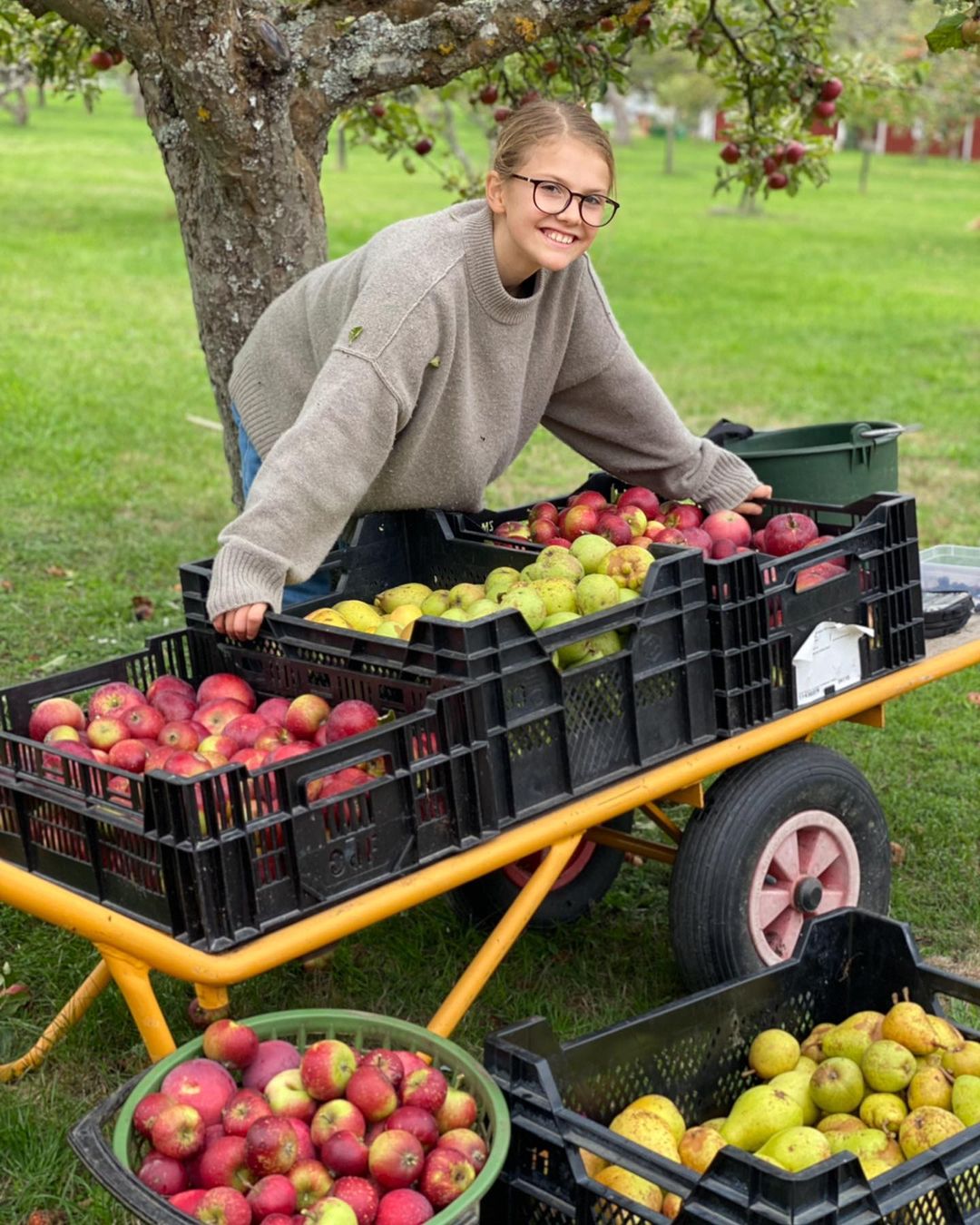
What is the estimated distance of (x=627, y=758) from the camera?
10.8 feet

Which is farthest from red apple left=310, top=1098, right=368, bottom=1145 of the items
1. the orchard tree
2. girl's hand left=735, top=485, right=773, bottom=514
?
the orchard tree

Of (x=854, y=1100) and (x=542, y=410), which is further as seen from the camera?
(x=542, y=410)

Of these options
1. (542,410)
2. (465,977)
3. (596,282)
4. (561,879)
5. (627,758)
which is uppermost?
(596,282)

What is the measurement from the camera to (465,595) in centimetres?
Answer: 354

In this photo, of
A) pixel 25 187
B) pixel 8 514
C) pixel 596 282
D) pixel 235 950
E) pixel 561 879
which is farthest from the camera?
pixel 25 187

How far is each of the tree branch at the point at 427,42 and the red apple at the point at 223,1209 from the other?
Result: 130 inches

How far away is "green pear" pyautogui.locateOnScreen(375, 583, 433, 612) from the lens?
3680mm

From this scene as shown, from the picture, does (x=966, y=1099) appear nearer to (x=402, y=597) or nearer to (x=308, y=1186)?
(x=308, y=1186)

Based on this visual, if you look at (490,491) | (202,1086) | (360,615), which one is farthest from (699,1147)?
(490,491)

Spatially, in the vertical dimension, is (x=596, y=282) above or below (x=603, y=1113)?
above

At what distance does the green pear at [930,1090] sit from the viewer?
9.81 ft

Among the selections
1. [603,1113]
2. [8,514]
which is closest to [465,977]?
[603,1113]

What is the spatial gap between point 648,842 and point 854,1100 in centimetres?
116

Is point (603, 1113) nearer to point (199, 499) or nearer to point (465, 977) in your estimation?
point (465, 977)
